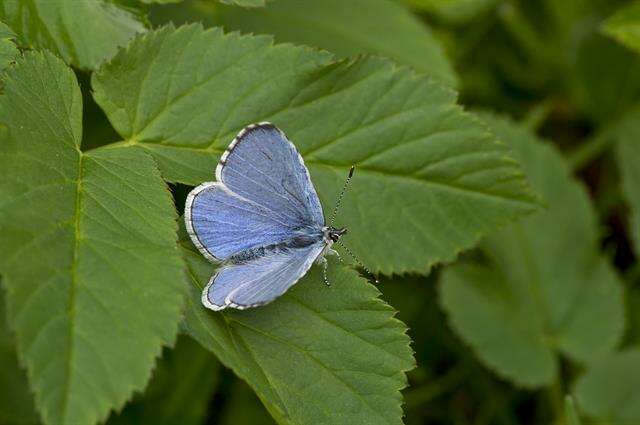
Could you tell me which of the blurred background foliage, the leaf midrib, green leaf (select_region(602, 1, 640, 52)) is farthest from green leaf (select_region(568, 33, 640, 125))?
the leaf midrib

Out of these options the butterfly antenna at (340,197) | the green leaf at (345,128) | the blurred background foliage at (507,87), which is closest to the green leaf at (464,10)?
the blurred background foliage at (507,87)

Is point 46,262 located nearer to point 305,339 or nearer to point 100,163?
point 100,163

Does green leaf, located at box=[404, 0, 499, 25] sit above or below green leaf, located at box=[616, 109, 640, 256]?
above

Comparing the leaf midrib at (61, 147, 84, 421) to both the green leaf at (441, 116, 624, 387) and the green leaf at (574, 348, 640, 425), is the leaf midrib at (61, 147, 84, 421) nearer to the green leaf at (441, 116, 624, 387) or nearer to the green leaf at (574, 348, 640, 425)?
the green leaf at (441, 116, 624, 387)

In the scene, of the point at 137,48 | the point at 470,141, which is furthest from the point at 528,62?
the point at 137,48

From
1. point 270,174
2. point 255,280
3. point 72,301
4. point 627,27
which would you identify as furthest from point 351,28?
point 72,301

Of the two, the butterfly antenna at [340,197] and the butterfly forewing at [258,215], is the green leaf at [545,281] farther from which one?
the butterfly forewing at [258,215]
